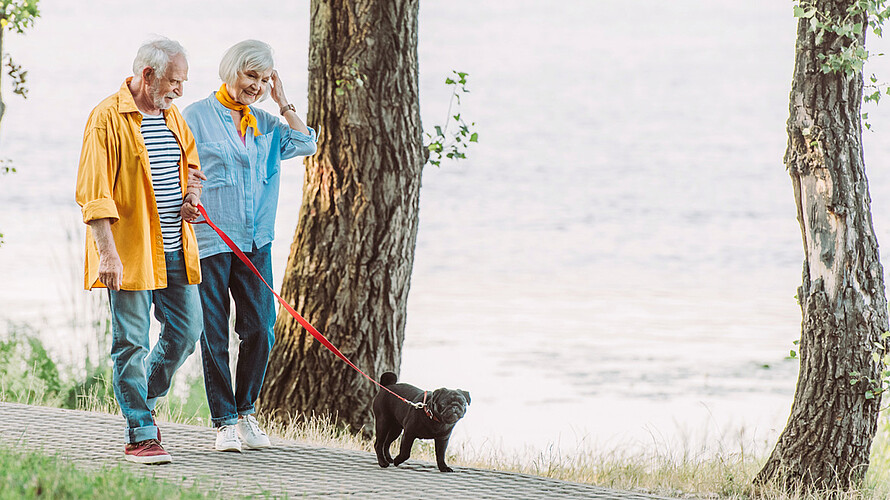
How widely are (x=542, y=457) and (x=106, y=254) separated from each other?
2.86 m

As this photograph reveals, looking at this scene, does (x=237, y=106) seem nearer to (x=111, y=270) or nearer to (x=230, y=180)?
(x=230, y=180)

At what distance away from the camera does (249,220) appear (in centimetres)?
485

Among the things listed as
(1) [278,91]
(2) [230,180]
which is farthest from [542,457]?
(1) [278,91]

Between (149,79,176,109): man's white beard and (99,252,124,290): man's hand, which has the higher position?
(149,79,176,109): man's white beard

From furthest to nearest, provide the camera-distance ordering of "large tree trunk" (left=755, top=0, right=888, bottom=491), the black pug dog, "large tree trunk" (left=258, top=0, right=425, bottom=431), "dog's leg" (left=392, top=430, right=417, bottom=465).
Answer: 1. "large tree trunk" (left=258, top=0, right=425, bottom=431)
2. "large tree trunk" (left=755, top=0, right=888, bottom=491)
3. "dog's leg" (left=392, top=430, right=417, bottom=465)
4. the black pug dog

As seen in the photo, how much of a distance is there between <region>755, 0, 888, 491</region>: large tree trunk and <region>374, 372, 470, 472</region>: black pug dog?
2.10 m

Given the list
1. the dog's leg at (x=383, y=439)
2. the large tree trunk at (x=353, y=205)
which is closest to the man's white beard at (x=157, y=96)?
the dog's leg at (x=383, y=439)

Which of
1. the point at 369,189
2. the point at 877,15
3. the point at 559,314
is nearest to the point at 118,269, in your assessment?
the point at 369,189

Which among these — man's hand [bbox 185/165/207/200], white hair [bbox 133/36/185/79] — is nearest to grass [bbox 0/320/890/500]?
man's hand [bbox 185/165/207/200]

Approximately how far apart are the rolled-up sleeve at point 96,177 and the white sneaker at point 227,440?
125 cm

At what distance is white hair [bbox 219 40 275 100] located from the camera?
471 centimetres

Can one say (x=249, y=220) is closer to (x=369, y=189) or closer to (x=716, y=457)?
(x=369, y=189)

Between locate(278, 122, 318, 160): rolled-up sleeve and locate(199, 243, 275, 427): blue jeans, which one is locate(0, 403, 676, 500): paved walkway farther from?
locate(278, 122, 318, 160): rolled-up sleeve

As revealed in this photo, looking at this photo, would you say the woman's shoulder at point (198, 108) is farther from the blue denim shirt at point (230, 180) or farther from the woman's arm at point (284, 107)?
the woman's arm at point (284, 107)
